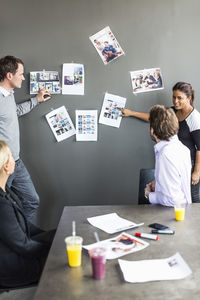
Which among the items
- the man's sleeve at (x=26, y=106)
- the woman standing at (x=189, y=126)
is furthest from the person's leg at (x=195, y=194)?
the man's sleeve at (x=26, y=106)

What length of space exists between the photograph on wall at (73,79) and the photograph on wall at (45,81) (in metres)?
0.07

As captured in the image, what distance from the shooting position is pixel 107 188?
3225mm

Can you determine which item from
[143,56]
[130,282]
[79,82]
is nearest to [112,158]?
[79,82]

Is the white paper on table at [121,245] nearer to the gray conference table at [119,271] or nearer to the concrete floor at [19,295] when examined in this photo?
the gray conference table at [119,271]

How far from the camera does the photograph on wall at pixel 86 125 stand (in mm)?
3107

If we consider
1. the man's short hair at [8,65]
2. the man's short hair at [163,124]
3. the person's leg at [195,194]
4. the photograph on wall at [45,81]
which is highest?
the man's short hair at [8,65]

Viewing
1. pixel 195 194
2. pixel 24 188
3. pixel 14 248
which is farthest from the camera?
pixel 24 188

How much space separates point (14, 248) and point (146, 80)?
6.62 ft

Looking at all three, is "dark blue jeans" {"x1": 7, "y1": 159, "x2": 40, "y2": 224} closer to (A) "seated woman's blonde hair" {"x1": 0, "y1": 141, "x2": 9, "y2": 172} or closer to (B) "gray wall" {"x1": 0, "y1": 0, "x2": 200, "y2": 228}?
(B) "gray wall" {"x1": 0, "y1": 0, "x2": 200, "y2": 228}

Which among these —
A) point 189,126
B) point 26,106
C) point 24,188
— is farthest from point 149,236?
point 26,106

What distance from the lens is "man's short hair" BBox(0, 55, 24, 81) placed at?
9.00 feet

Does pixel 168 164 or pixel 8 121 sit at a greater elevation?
pixel 8 121

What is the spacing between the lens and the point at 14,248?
1.67 metres

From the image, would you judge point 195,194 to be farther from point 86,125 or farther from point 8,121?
point 8,121
